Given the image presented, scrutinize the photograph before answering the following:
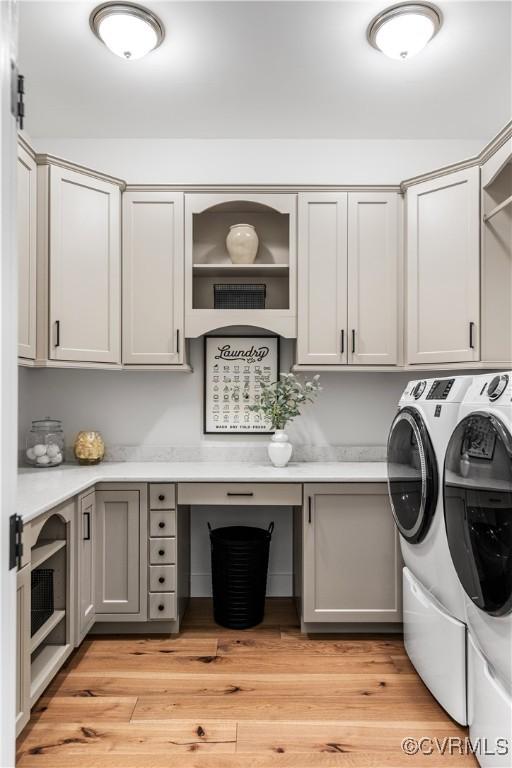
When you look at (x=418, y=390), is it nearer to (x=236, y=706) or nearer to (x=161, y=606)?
(x=236, y=706)

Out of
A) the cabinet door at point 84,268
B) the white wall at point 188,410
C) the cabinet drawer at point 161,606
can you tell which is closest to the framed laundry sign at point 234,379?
the white wall at point 188,410

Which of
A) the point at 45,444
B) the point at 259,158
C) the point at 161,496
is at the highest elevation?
the point at 259,158

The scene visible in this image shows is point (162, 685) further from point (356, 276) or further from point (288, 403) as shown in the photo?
point (356, 276)

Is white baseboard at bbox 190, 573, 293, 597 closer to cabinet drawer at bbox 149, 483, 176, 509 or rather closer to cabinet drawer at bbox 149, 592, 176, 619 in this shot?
cabinet drawer at bbox 149, 592, 176, 619

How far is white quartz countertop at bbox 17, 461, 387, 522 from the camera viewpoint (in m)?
2.35

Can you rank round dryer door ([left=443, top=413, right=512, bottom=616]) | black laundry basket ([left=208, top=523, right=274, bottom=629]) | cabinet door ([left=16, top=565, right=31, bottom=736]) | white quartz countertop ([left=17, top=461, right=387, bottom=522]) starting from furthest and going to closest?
black laundry basket ([left=208, top=523, right=274, bottom=629]) < white quartz countertop ([left=17, top=461, right=387, bottom=522]) < cabinet door ([left=16, top=565, right=31, bottom=736]) < round dryer door ([left=443, top=413, right=512, bottom=616])

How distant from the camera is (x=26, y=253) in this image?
2.47m

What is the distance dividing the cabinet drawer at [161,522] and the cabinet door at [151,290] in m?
0.83

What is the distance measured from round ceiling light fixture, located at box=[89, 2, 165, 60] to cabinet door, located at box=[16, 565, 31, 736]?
2156 millimetres

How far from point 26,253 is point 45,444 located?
110cm

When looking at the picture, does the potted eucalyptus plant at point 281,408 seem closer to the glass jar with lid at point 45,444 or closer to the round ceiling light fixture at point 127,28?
the glass jar with lid at point 45,444

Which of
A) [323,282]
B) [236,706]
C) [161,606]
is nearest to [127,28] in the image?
[323,282]

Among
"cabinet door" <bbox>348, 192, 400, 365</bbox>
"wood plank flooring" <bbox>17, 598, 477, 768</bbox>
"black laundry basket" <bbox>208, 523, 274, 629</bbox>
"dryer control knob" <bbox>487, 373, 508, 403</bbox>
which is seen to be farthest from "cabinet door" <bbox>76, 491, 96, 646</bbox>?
"dryer control knob" <bbox>487, 373, 508, 403</bbox>

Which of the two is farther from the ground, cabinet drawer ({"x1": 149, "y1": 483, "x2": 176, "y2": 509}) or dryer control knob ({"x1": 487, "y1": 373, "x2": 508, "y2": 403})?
dryer control knob ({"x1": 487, "y1": 373, "x2": 508, "y2": 403})
